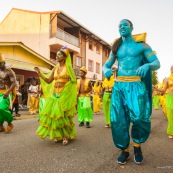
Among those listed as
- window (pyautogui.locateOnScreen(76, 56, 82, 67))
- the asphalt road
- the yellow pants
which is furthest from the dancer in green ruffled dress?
window (pyautogui.locateOnScreen(76, 56, 82, 67))

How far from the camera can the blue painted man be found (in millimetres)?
3834

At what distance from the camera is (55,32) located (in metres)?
23.5

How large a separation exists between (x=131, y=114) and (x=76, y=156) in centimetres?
128

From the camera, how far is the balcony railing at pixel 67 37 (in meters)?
24.1

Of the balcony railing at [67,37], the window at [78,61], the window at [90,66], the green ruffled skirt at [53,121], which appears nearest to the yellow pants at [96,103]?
the green ruffled skirt at [53,121]

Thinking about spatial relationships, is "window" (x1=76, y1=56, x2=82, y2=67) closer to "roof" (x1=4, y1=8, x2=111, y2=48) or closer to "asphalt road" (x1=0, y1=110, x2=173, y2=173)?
"roof" (x1=4, y1=8, x2=111, y2=48)

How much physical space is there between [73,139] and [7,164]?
2260 mm

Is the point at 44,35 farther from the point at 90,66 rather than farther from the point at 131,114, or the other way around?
the point at 131,114

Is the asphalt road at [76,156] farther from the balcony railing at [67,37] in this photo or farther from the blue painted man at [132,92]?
the balcony railing at [67,37]

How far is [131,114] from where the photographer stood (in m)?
3.83

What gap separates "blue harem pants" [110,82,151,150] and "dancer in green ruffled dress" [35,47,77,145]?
1.66 metres

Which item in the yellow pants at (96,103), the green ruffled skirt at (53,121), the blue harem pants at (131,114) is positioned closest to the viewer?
the blue harem pants at (131,114)

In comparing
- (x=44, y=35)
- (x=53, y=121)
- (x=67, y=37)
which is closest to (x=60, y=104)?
(x=53, y=121)

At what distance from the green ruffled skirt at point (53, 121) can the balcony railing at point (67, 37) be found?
19.1m
